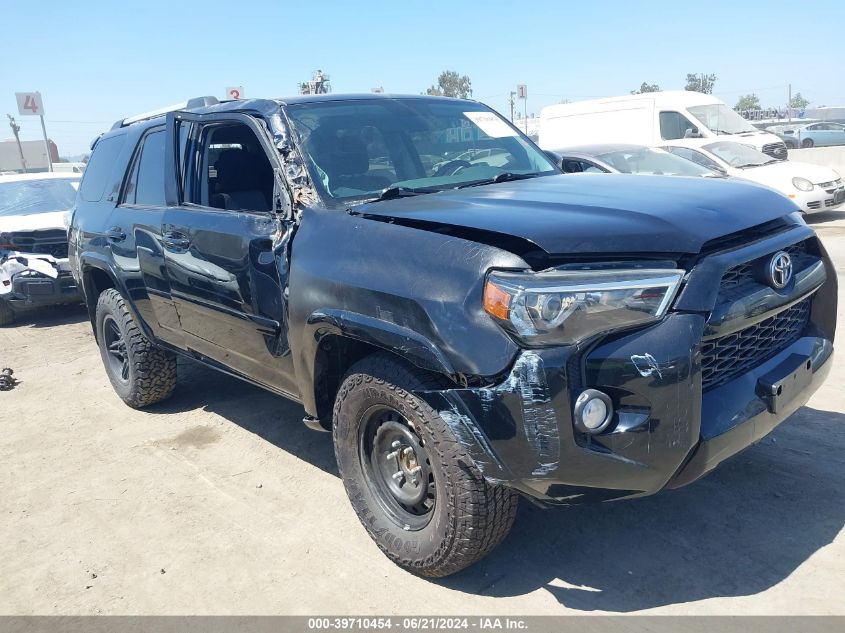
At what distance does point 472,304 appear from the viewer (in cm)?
244

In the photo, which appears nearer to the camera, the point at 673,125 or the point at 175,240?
the point at 175,240

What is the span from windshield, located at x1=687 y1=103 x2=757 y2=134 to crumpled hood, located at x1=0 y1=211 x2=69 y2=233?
467 inches

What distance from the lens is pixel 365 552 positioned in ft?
10.6

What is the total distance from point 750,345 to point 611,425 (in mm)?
797

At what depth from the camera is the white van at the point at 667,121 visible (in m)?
14.4

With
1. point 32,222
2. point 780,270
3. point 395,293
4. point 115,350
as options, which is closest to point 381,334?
point 395,293

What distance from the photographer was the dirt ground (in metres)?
2.81

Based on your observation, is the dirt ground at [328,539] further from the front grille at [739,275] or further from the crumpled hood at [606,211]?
the crumpled hood at [606,211]

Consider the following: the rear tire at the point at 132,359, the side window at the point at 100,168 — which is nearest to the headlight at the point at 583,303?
the rear tire at the point at 132,359

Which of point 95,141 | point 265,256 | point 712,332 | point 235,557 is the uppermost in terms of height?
point 95,141

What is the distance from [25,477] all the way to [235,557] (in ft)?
6.20

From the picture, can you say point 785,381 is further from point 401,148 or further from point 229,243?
point 229,243

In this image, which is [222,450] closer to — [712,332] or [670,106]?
[712,332]

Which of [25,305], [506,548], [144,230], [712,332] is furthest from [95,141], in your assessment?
[712,332]
